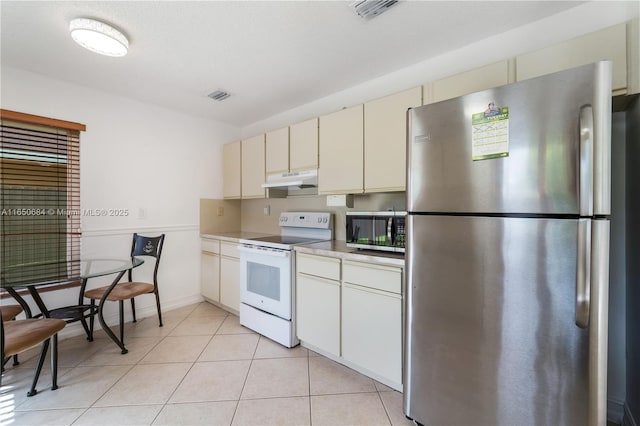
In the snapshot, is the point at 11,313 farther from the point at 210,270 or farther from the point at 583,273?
the point at 583,273

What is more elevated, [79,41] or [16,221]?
[79,41]

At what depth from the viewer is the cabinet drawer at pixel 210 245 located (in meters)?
3.31

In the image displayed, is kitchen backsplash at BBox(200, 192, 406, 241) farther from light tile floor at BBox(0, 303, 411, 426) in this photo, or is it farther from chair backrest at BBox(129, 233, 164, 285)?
light tile floor at BBox(0, 303, 411, 426)

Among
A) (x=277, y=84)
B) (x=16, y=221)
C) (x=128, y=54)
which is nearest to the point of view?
(x=128, y=54)

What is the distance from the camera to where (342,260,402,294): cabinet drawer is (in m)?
1.75

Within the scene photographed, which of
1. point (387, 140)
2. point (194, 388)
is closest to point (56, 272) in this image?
point (194, 388)

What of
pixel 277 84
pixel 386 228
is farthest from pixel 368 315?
pixel 277 84

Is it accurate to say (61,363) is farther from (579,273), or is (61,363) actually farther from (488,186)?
(579,273)

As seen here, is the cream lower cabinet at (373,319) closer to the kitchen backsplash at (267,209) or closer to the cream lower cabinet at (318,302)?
the cream lower cabinet at (318,302)

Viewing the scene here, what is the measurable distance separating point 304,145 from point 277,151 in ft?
1.40

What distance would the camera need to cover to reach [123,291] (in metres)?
2.53

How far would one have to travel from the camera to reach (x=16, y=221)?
7.59 feet

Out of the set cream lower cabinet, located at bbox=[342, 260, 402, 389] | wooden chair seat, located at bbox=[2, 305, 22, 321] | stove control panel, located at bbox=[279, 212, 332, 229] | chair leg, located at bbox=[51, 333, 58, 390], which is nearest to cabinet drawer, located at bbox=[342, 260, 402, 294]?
cream lower cabinet, located at bbox=[342, 260, 402, 389]

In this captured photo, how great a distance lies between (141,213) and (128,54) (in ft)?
5.39
